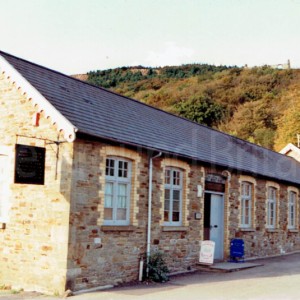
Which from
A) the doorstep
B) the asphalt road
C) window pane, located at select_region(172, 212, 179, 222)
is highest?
window pane, located at select_region(172, 212, 179, 222)

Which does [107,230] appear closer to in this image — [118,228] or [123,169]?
[118,228]

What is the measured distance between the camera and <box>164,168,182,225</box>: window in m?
16.0

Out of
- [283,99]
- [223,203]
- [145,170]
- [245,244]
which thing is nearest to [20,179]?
[145,170]

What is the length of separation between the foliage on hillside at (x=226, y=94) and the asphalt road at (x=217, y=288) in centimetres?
3906

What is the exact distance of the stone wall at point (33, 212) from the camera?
476 inches

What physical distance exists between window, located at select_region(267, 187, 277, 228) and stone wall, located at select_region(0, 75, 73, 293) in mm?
13592

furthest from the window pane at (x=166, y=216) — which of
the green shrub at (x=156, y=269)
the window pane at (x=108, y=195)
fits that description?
the window pane at (x=108, y=195)

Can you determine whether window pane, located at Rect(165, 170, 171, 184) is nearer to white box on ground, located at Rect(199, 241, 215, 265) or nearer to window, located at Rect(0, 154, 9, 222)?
white box on ground, located at Rect(199, 241, 215, 265)

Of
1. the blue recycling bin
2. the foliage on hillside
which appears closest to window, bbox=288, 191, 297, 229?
the blue recycling bin

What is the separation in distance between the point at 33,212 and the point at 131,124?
470 centimetres

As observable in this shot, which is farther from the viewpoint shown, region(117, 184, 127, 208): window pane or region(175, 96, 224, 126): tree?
region(175, 96, 224, 126): tree

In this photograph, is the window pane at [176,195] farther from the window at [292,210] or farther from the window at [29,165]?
the window at [292,210]

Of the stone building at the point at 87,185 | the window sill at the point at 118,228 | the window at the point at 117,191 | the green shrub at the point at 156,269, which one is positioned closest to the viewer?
the stone building at the point at 87,185

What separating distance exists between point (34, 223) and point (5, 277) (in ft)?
5.39
